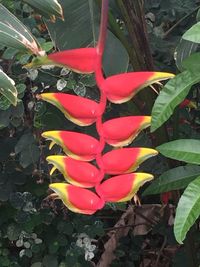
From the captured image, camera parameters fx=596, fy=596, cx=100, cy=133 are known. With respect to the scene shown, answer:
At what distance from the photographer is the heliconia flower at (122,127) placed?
0.76 meters

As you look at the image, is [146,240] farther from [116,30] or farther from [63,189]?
[63,189]

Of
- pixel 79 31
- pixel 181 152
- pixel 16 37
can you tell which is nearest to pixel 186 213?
pixel 181 152

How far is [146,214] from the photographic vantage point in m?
1.91

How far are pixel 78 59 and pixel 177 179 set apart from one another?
16.0 inches

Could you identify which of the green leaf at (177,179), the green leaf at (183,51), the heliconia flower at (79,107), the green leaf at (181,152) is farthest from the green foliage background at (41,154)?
the heliconia flower at (79,107)

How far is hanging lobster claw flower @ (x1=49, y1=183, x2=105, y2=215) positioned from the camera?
29.1 inches

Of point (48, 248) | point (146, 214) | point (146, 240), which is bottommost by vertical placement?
point (146, 240)

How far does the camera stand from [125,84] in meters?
0.75

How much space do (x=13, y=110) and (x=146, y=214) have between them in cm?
82

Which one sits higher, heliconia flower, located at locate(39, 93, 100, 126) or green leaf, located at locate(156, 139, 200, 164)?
heliconia flower, located at locate(39, 93, 100, 126)

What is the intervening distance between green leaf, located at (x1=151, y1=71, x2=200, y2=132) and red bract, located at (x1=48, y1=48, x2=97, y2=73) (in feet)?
0.40

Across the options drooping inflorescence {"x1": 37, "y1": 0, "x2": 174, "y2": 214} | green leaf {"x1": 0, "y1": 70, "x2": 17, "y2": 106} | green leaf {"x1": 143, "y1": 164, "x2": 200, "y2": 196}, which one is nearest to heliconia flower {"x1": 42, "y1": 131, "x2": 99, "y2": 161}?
drooping inflorescence {"x1": 37, "y1": 0, "x2": 174, "y2": 214}

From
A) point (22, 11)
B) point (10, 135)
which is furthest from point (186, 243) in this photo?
point (22, 11)

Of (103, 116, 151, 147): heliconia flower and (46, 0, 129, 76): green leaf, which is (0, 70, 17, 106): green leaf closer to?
(103, 116, 151, 147): heliconia flower
